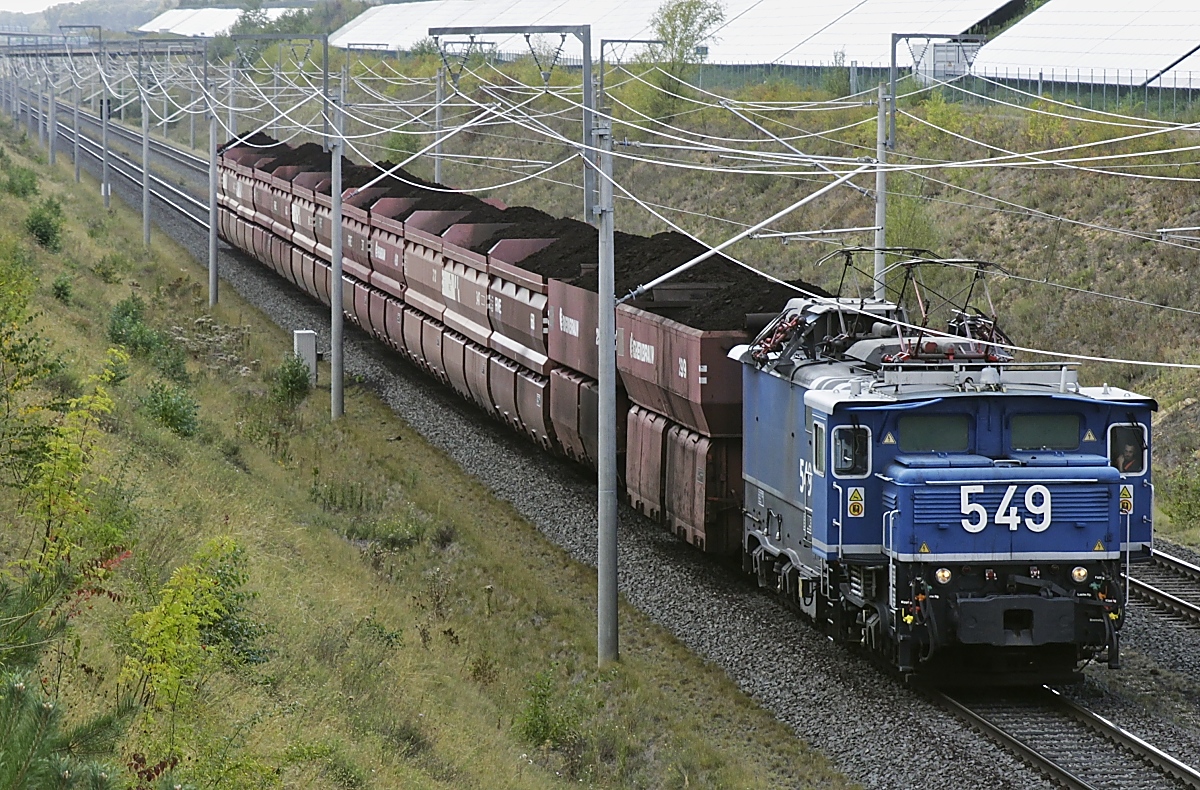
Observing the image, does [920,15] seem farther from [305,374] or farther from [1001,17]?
[305,374]

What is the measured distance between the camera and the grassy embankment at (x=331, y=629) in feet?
31.1

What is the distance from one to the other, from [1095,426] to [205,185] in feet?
212

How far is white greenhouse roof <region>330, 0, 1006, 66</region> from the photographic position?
5789 cm

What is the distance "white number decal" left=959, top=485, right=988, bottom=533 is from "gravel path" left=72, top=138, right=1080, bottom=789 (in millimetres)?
1872

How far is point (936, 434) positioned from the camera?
545 inches

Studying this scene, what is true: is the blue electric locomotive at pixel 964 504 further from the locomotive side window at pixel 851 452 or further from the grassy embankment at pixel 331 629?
the grassy embankment at pixel 331 629

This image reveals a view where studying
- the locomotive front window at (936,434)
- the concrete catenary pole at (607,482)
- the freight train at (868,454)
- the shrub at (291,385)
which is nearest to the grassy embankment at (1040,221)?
the freight train at (868,454)

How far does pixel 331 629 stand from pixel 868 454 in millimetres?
5350

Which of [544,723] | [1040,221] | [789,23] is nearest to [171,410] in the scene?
[544,723]

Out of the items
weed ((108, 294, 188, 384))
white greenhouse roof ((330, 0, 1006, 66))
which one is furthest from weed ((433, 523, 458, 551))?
white greenhouse roof ((330, 0, 1006, 66))

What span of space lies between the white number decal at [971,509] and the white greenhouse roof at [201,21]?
492 ft

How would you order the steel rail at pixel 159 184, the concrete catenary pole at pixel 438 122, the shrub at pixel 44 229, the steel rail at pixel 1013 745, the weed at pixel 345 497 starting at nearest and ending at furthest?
the steel rail at pixel 1013 745 < the weed at pixel 345 497 < the concrete catenary pole at pixel 438 122 < the shrub at pixel 44 229 < the steel rail at pixel 159 184

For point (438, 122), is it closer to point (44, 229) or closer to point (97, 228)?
point (44, 229)

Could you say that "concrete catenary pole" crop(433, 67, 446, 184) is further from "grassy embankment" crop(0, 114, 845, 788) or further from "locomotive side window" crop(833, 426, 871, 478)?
"locomotive side window" crop(833, 426, 871, 478)
